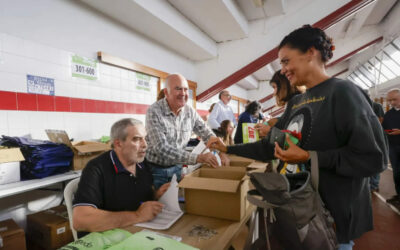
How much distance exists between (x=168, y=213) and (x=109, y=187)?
402mm

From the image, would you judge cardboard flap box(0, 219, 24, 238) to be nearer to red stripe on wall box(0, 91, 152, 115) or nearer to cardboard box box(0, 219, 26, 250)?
cardboard box box(0, 219, 26, 250)

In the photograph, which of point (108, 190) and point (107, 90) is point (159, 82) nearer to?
point (107, 90)

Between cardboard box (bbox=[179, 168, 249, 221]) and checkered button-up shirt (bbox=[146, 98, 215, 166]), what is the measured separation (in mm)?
448

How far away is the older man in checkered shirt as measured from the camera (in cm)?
168

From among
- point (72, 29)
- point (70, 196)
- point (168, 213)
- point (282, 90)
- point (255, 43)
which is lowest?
point (168, 213)

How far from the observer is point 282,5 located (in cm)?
367

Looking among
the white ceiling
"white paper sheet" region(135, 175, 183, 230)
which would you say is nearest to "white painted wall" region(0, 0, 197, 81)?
the white ceiling

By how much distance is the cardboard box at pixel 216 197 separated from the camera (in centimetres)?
111

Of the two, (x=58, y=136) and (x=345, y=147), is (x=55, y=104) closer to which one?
(x=58, y=136)

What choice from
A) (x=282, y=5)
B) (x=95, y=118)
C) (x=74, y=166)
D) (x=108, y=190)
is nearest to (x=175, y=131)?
(x=108, y=190)

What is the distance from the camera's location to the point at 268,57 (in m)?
4.23

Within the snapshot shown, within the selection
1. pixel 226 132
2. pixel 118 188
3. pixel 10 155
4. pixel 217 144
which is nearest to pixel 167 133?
pixel 217 144

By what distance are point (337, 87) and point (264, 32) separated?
11.9ft

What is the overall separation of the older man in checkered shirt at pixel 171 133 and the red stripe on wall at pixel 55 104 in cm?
137
